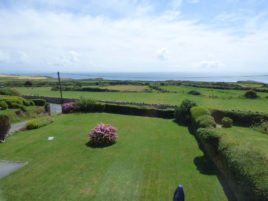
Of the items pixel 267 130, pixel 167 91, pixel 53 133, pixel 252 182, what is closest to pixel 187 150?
pixel 252 182

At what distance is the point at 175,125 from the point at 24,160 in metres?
13.3

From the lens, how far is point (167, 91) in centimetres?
4738

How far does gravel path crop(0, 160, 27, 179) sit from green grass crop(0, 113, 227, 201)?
47cm

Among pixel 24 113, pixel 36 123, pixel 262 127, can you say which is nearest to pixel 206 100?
pixel 262 127

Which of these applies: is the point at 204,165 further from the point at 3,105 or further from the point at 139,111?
the point at 3,105

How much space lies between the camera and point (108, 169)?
431 inches

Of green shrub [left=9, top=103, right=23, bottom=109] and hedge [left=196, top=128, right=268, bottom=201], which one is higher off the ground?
hedge [left=196, top=128, right=268, bottom=201]

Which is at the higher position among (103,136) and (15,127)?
(103,136)

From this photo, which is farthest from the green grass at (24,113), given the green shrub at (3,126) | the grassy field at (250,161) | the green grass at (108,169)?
the grassy field at (250,161)

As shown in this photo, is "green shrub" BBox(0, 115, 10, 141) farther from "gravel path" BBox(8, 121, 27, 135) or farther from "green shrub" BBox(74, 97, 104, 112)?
"green shrub" BBox(74, 97, 104, 112)

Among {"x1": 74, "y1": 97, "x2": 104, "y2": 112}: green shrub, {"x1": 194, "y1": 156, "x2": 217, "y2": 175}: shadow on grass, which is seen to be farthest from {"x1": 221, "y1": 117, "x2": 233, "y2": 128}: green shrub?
{"x1": 74, "y1": 97, "x2": 104, "y2": 112}: green shrub

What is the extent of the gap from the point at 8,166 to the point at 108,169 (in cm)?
534

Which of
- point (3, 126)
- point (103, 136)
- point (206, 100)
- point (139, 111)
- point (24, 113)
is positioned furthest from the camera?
point (206, 100)

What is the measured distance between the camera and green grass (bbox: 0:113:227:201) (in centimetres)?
868
